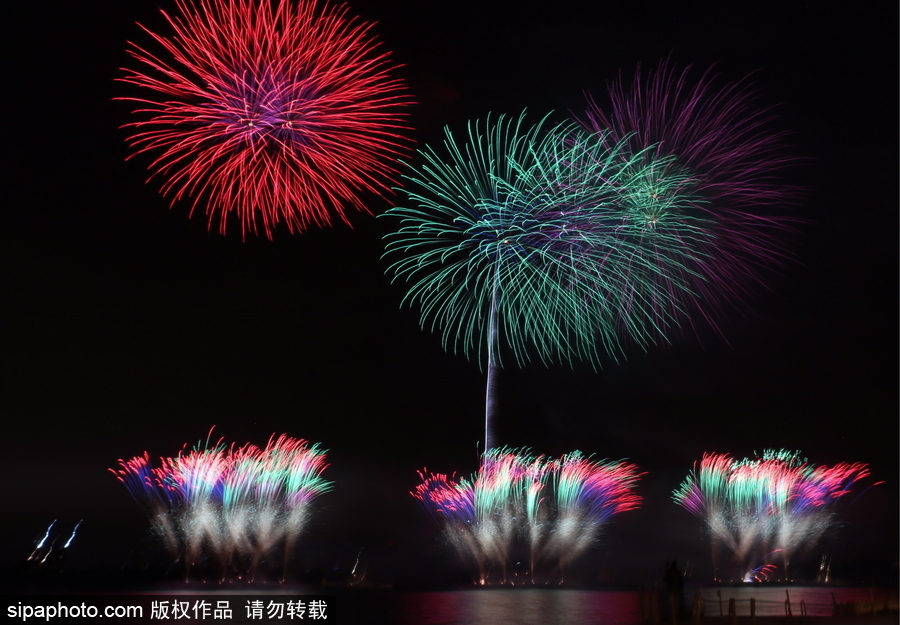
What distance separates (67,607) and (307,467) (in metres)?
17.6

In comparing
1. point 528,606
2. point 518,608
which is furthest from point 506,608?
point 528,606

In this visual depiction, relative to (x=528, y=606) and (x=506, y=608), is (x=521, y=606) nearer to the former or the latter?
(x=528, y=606)

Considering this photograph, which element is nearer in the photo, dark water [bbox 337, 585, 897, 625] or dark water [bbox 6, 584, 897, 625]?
dark water [bbox 6, 584, 897, 625]

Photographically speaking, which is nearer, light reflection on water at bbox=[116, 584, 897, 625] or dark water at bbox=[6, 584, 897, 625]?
dark water at bbox=[6, 584, 897, 625]

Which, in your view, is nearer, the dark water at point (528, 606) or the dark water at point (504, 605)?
the dark water at point (504, 605)

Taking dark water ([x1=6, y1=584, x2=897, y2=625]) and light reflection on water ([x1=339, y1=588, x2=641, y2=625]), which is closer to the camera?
dark water ([x1=6, y1=584, x2=897, y2=625])

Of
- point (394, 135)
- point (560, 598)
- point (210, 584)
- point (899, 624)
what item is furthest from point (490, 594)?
point (394, 135)

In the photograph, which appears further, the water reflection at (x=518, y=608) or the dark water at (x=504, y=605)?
the water reflection at (x=518, y=608)

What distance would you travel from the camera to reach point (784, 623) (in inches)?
991

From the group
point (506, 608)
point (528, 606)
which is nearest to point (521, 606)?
point (528, 606)

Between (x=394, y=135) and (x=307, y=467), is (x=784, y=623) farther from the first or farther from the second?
(x=307, y=467)

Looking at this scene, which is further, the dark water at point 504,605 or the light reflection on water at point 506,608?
the light reflection on water at point 506,608

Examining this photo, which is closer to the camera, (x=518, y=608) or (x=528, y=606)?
(x=518, y=608)

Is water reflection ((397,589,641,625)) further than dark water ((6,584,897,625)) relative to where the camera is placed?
Yes
